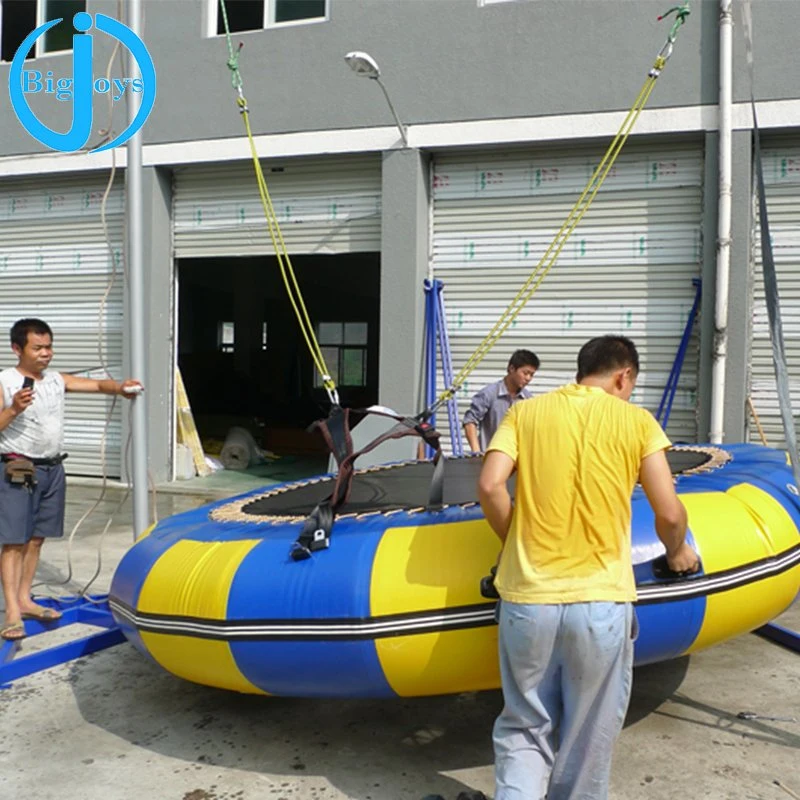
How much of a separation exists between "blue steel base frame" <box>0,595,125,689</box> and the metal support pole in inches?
18.7

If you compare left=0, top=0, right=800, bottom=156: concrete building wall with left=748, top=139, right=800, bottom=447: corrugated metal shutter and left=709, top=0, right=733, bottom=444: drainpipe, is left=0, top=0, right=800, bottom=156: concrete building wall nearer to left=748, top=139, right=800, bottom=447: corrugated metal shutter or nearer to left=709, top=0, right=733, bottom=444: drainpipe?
left=709, top=0, right=733, bottom=444: drainpipe

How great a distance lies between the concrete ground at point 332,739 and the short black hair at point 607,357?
1.41 meters

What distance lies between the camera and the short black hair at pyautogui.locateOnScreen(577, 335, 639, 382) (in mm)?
2525

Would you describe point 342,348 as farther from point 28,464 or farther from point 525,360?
point 28,464

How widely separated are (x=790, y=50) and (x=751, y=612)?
18.0ft

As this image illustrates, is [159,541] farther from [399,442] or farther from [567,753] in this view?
[399,442]

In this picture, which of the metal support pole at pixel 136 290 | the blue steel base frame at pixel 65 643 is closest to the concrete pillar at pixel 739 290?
the metal support pole at pixel 136 290

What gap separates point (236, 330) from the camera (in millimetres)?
17594

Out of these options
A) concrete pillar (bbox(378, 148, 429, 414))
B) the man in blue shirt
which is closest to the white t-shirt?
the man in blue shirt

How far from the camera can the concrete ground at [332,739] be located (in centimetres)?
284

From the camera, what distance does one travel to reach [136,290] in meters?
4.35

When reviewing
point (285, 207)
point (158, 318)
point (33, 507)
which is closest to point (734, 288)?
point (285, 207)

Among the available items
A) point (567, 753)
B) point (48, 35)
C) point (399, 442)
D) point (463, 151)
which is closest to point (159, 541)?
point (567, 753)

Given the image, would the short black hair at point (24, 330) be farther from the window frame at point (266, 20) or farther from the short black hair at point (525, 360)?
the window frame at point (266, 20)
